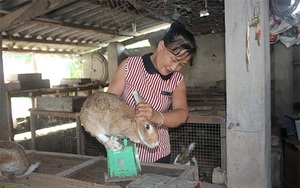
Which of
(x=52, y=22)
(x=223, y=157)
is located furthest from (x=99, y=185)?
(x=52, y=22)

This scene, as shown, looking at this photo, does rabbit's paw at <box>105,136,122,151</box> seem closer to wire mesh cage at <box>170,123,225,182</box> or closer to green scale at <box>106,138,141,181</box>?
green scale at <box>106,138,141,181</box>

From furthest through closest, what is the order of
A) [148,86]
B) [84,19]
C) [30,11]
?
1. [84,19]
2. [30,11]
3. [148,86]

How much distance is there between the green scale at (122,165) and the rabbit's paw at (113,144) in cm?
2

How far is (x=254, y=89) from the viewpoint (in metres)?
3.03

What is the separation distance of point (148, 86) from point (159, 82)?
97 mm

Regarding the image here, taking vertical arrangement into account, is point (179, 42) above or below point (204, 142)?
above

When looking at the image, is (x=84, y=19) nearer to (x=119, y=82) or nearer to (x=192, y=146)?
(x=192, y=146)

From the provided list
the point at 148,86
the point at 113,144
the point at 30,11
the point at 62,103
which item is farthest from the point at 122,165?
the point at 30,11

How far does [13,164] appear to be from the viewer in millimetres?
2188

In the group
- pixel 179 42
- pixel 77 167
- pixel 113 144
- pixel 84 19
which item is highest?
pixel 84 19

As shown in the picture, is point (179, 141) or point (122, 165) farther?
point (179, 141)

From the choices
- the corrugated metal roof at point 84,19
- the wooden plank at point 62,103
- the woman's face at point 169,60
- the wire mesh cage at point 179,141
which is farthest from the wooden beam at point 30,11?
the woman's face at point 169,60

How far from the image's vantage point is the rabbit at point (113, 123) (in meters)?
1.92

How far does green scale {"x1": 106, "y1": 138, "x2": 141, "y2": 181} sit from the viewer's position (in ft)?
6.19
